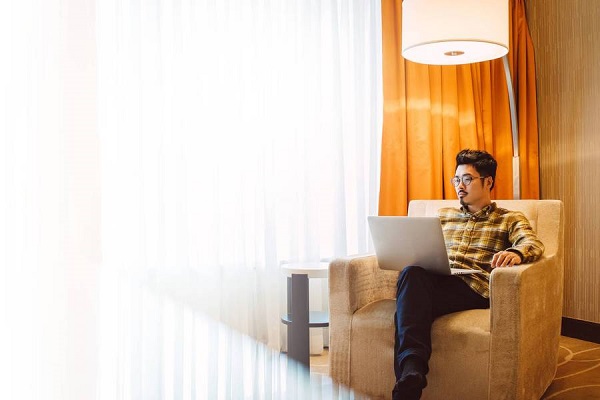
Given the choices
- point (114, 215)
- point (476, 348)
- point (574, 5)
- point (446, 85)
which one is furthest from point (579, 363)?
point (114, 215)

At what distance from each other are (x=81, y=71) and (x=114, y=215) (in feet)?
1.87

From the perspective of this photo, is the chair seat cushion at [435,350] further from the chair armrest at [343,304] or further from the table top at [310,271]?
the table top at [310,271]

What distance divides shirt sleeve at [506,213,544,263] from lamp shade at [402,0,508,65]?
751 millimetres

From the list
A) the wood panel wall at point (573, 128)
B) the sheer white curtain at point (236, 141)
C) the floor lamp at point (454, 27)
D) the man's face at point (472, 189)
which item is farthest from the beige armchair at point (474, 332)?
the wood panel wall at point (573, 128)

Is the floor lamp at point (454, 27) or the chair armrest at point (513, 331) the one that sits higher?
the floor lamp at point (454, 27)

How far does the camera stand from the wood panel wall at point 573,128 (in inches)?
129

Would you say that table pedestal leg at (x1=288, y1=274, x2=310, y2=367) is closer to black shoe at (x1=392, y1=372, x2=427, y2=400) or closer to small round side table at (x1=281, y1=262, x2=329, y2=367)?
small round side table at (x1=281, y1=262, x2=329, y2=367)

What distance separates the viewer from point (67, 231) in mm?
2143

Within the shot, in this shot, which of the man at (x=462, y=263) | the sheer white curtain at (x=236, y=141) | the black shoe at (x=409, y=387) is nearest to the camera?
the black shoe at (x=409, y=387)

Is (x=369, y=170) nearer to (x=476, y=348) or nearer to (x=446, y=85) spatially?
(x=446, y=85)

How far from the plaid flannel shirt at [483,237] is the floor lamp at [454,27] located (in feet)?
2.31

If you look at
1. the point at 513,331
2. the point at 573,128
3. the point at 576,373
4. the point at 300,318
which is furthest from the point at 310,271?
Answer: the point at 573,128

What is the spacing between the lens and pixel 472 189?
2.57 meters

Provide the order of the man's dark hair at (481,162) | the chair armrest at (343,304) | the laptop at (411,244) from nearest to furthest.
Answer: the laptop at (411,244) → the chair armrest at (343,304) → the man's dark hair at (481,162)
